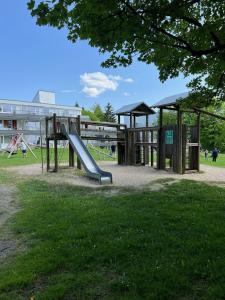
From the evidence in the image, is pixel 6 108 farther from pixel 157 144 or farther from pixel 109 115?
pixel 157 144

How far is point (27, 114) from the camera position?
146 feet

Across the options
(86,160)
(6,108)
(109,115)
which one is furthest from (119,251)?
(109,115)

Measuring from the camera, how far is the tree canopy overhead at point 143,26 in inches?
175

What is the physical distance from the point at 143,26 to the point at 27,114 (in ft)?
138

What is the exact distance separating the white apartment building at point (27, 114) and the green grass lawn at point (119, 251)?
107ft

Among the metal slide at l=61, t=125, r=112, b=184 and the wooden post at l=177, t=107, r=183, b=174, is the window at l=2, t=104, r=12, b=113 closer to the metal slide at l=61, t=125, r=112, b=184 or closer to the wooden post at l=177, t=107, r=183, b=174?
the metal slide at l=61, t=125, r=112, b=184

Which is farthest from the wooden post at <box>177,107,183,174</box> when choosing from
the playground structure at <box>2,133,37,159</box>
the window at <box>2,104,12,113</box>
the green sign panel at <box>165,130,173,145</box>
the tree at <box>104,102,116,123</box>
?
the tree at <box>104,102,116,123</box>

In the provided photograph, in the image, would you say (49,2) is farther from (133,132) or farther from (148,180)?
(133,132)

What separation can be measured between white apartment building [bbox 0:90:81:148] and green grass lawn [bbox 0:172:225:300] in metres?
32.8

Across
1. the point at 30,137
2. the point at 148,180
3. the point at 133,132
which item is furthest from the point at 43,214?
the point at 30,137

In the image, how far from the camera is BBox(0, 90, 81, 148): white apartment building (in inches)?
1733

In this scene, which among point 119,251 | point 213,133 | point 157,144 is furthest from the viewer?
point 213,133

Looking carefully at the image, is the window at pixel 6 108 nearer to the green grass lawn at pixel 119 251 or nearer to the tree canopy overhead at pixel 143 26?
the green grass lawn at pixel 119 251

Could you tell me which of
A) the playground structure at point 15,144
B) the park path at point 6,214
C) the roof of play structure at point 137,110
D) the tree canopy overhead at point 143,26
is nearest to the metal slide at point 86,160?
the park path at point 6,214
